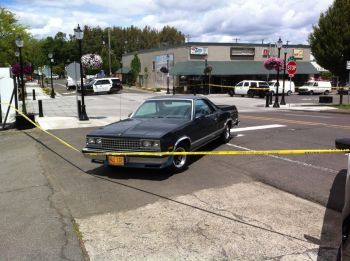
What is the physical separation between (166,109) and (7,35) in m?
32.7

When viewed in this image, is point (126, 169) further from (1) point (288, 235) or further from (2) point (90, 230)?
(1) point (288, 235)

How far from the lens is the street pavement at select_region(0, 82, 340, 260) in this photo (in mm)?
4410

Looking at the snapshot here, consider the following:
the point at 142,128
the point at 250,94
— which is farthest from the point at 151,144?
the point at 250,94

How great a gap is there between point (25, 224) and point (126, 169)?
3101mm

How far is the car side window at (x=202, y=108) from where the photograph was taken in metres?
Result: 8.98

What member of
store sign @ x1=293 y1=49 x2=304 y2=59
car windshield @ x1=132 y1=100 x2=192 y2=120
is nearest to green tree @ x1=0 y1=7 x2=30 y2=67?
car windshield @ x1=132 y1=100 x2=192 y2=120

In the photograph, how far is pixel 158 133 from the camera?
7262 mm

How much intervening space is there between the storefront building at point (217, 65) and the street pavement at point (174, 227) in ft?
133

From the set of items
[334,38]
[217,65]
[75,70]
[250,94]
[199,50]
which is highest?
[199,50]

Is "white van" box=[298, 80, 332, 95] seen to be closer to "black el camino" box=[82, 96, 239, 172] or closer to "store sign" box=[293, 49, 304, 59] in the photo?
"store sign" box=[293, 49, 304, 59]

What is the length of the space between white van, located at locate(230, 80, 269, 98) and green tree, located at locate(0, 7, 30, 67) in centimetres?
2217

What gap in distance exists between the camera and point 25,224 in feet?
17.4

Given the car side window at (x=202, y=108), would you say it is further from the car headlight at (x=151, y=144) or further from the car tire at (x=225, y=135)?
the car headlight at (x=151, y=144)

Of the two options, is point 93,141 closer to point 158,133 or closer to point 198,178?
point 158,133
